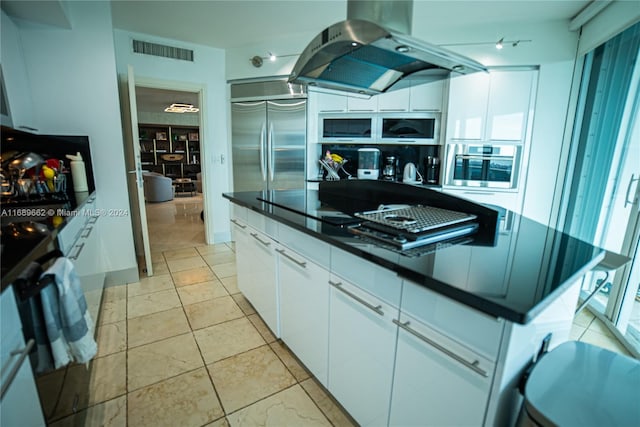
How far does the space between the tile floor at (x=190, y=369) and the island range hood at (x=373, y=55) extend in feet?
5.23

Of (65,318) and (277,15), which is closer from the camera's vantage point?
(65,318)

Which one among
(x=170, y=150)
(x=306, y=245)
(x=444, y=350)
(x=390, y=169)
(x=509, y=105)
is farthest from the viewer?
(x=170, y=150)

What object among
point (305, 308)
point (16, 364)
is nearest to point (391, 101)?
point (305, 308)

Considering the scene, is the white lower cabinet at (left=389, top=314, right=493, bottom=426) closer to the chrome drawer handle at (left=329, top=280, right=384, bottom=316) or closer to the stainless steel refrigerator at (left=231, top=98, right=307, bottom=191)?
the chrome drawer handle at (left=329, top=280, right=384, bottom=316)

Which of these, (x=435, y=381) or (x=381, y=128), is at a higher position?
(x=381, y=128)

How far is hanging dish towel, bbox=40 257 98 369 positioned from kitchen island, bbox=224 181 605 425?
86cm

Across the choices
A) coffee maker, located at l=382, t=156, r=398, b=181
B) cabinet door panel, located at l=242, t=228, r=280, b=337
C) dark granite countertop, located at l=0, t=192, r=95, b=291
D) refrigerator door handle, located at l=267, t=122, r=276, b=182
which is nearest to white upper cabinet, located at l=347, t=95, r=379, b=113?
coffee maker, located at l=382, t=156, r=398, b=181

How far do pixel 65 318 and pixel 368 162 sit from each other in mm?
3291

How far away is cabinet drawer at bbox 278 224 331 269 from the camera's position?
132 centimetres

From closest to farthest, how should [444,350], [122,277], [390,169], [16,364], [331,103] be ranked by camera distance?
[16,364]
[444,350]
[122,277]
[331,103]
[390,169]

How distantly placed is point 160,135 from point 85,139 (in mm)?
7406

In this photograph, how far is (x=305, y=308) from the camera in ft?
5.08

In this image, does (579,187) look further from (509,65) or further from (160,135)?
(160,135)

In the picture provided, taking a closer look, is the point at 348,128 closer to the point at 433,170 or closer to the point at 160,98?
the point at 433,170
